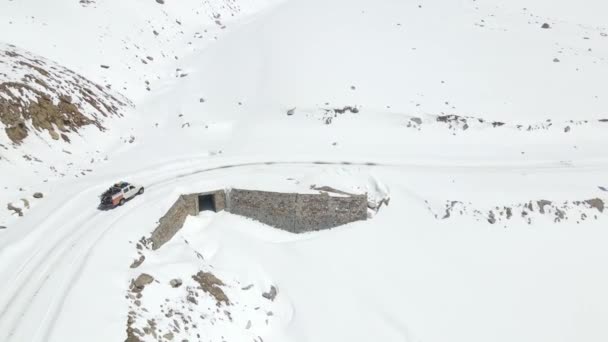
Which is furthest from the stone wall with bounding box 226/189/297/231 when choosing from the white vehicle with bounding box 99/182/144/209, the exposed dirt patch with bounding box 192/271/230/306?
the exposed dirt patch with bounding box 192/271/230/306

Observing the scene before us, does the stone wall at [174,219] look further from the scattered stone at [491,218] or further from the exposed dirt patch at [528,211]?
the scattered stone at [491,218]

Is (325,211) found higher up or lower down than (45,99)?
lower down

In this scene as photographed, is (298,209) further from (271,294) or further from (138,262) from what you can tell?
(138,262)

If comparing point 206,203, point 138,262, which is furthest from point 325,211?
point 138,262

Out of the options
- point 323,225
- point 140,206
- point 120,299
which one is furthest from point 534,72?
point 120,299

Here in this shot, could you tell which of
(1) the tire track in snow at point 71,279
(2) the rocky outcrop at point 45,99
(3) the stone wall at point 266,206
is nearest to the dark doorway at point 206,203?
(3) the stone wall at point 266,206

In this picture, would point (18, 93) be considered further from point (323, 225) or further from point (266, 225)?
point (323, 225)
